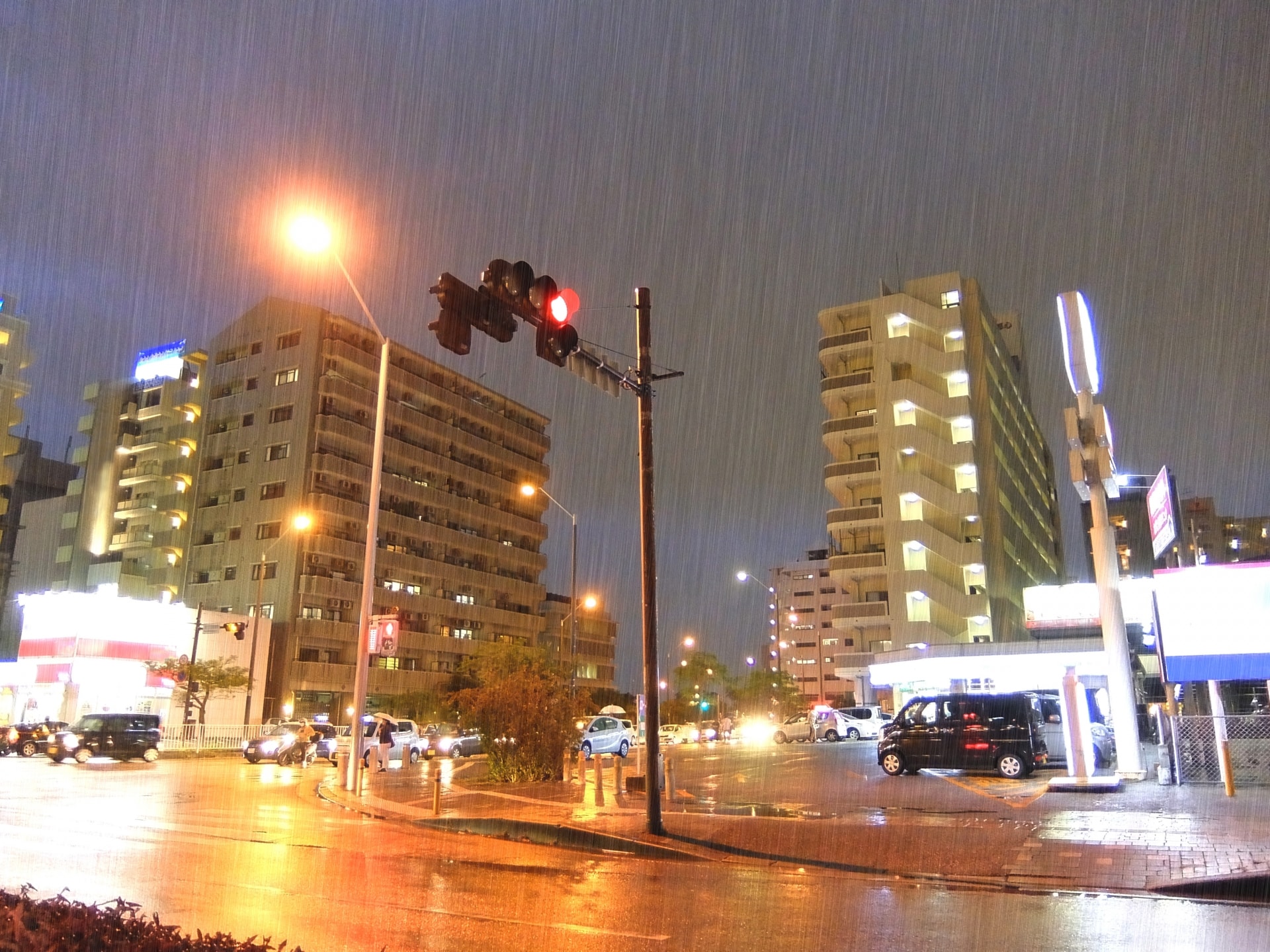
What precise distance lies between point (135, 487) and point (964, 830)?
84990mm

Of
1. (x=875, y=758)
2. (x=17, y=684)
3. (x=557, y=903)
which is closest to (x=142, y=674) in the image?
(x=17, y=684)

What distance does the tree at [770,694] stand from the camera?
10444cm

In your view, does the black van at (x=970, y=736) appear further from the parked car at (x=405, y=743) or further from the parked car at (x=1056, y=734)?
the parked car at (x=405, y=743)

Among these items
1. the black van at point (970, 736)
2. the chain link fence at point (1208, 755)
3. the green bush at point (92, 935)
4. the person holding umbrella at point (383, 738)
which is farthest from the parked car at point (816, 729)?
the green bush at point (92, 935)

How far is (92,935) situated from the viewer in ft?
15.1

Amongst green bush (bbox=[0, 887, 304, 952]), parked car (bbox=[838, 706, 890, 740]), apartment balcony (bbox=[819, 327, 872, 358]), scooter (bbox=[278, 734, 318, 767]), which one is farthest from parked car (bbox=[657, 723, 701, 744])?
green bush (bbox=[0, 887, 304, 952])

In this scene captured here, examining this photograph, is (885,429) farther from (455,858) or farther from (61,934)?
(61,934)

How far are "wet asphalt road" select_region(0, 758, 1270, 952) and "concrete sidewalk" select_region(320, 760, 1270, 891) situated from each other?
685mm

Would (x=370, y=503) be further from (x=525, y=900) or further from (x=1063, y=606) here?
(x=1063, y=606)

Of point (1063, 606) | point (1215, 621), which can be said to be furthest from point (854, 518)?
point (1215, 621)

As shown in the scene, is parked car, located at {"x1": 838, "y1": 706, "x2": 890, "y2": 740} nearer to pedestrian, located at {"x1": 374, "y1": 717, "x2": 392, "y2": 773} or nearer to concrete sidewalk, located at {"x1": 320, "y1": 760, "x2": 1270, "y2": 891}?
pedestrian, located at {"x1": 374, "y1": 717, "x2": 392, "y2": 773}

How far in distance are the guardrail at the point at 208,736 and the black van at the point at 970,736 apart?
95.4 feet

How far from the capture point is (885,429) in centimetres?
6569

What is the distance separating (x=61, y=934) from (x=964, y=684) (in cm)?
4958
